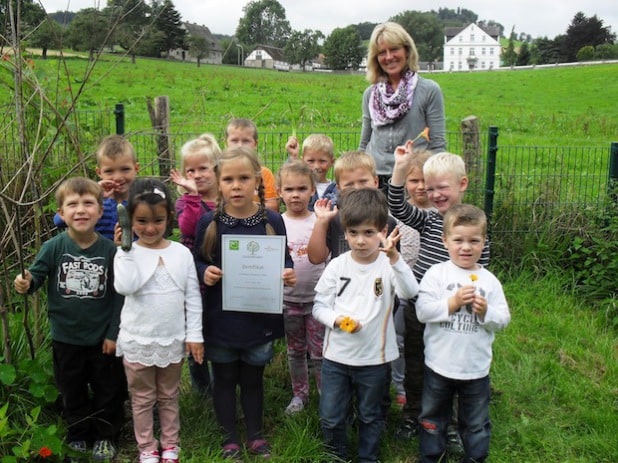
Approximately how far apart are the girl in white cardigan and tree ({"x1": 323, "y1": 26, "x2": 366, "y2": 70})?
222ft

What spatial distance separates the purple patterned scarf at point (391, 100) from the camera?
440 centimetres

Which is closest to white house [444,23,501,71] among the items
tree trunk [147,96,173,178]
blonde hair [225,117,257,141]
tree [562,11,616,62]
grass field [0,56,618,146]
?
tree [562,11,616,62]

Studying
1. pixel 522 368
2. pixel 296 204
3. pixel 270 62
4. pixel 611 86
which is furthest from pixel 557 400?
pixel 270 62

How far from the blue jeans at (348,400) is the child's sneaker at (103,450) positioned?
1.18 meters

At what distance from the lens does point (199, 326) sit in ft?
10.2

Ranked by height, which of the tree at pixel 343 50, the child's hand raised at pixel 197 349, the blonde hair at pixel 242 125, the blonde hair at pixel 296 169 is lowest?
the child's hand raised at pixel 197 349

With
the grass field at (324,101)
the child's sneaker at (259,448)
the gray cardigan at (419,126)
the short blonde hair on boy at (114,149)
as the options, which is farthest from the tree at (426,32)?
the child's sneaker at (259,448)

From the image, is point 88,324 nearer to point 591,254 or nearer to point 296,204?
point 296,204

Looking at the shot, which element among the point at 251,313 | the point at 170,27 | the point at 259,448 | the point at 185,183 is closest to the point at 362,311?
the point at 251,313

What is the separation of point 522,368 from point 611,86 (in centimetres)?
2928

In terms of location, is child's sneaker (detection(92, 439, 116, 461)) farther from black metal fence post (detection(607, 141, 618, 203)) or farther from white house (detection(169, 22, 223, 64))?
black metal fence post (detection(607, 141, 618, 203))

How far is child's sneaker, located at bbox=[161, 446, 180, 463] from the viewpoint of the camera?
320cm

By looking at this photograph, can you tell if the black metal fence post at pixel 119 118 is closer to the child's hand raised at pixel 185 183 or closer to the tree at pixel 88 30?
the tree at pixel 88 30

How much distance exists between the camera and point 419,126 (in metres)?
4.45
